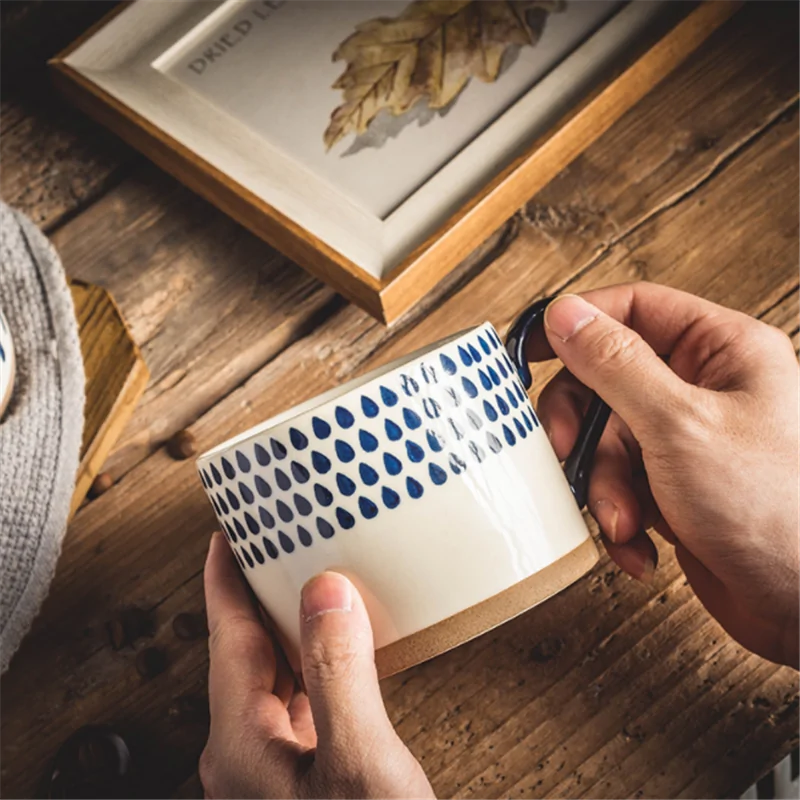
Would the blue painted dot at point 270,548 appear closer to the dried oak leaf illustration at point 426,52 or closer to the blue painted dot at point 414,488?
the blue painted dot at point 414,488

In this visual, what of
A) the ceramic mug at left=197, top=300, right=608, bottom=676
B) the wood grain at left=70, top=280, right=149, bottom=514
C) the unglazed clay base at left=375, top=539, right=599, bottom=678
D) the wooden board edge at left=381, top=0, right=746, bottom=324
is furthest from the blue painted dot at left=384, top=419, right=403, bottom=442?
the wood grain at left=70, top=280, right=149, bottom=514

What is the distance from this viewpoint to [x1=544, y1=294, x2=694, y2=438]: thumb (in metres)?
0.56

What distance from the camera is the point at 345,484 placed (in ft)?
1.49

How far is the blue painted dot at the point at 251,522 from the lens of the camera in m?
0.48

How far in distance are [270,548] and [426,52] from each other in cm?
49

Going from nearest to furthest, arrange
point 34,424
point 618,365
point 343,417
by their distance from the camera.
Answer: point 343,417, point 618,365, point 34,424

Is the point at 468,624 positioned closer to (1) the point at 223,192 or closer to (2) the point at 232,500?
(2) the point at 232,500

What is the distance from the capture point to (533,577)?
0.49 m

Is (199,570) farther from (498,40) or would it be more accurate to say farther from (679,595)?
(498,40)

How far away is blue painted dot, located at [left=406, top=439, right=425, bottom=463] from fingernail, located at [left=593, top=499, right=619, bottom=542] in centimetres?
25

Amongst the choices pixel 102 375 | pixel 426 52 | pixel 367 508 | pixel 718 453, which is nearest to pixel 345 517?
pixel 367 508

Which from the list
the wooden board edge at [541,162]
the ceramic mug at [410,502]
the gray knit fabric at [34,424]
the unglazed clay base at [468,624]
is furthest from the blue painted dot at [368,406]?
the gray knit fabric at [34,424]

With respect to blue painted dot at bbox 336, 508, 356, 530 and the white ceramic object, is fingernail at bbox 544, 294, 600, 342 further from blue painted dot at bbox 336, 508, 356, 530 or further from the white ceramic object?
the white ceramic object

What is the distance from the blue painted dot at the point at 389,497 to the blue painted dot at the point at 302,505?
4 centimetres
